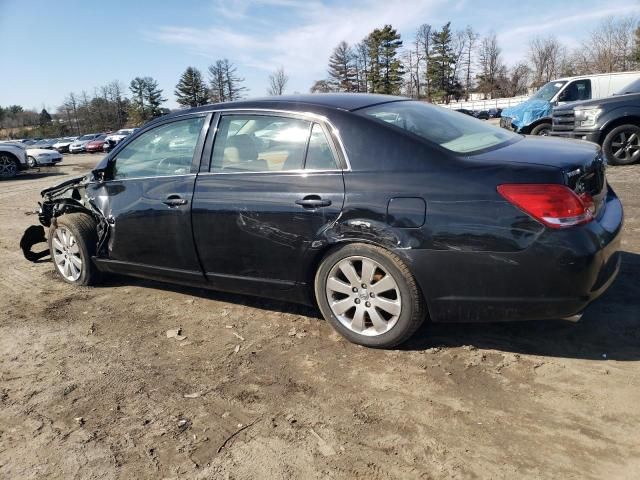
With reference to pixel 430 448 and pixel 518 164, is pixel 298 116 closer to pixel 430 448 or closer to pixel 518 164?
pixel 518 164

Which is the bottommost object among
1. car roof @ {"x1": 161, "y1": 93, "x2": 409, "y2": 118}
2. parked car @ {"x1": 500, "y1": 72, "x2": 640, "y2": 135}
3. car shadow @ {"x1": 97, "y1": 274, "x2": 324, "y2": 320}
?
car shadow @ {"x1": 97, "y1": 274, "x2": 324, "y2": 320}

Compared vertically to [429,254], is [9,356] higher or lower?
lower

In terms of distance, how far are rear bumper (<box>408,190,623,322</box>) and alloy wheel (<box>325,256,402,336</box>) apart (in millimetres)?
230

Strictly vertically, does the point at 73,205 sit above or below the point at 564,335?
above

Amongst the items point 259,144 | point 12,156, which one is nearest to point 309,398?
point 259,144

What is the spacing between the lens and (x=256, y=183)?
355 centimetres

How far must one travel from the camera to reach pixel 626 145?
9.55 m

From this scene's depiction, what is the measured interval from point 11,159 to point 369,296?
686 inches

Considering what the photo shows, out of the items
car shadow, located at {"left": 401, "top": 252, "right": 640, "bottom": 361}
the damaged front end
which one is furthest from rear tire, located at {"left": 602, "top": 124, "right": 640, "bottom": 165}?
the damaged front end

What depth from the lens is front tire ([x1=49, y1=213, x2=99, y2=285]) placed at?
15.4 feet

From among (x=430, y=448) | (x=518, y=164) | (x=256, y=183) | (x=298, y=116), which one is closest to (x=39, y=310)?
(x=256, y=183)

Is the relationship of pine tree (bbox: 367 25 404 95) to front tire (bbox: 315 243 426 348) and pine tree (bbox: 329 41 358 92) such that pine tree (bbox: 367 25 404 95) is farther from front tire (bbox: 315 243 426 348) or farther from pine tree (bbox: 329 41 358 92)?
front tire (bbox: 315 243 426 348)

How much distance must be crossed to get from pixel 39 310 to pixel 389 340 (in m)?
3.08

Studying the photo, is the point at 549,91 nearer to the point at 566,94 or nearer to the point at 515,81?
the point at 566,94
